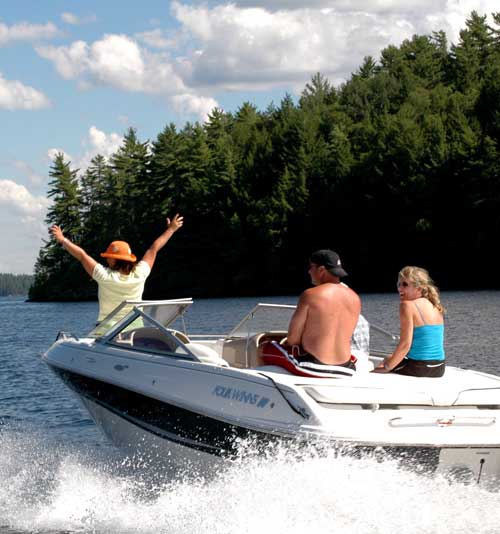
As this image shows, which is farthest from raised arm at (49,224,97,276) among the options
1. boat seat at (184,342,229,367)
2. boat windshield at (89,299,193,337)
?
boat seat at (184,342,229,367)

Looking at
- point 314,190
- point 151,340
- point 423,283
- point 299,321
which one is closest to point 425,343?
point 423,283

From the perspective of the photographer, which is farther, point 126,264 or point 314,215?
point 314,215

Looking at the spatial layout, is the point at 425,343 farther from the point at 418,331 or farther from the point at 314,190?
the point at 314,190

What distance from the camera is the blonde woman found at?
7021mm

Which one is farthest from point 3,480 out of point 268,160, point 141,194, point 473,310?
point 141,194

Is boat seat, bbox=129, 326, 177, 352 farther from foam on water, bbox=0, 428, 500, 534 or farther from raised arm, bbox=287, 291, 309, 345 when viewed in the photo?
raised arm, bbox=287, 291, 309, 345

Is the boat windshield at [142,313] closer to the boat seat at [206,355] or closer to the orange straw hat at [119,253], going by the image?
the orange straw hat at [119,253]

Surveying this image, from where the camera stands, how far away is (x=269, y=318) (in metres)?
8.24

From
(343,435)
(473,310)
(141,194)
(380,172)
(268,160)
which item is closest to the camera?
(343,435)

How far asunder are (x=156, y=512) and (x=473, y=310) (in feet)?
80.8

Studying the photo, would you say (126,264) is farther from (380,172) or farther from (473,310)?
(380,172)

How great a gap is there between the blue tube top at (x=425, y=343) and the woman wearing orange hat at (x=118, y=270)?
239 centimetres

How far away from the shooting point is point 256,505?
6.35 m

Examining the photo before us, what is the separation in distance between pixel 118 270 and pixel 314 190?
2295 inches
